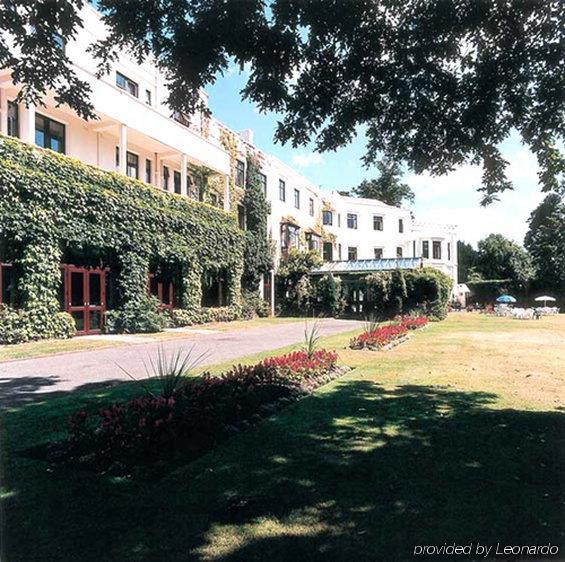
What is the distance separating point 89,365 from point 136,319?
7.62m

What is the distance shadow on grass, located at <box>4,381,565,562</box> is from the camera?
300cm

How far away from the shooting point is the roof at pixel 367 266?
107 ft

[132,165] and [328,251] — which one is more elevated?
[132,165]

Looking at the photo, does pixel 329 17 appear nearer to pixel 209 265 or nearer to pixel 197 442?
pixel 197 442

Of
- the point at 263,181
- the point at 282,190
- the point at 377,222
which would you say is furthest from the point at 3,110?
the point at 377,222

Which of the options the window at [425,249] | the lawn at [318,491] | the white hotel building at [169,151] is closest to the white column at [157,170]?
the white hotel building at [169,151]

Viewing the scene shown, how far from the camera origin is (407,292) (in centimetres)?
2881

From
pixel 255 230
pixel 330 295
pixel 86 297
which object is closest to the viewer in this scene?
pixel 86 297

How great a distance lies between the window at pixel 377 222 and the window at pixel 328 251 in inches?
277

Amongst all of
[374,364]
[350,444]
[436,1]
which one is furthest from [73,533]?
[374,364]

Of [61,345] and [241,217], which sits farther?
[241,217]

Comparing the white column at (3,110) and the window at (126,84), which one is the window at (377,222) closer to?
the window at (126,84)

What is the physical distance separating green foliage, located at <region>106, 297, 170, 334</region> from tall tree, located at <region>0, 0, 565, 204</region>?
44.2 ft

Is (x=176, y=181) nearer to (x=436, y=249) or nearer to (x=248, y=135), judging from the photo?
(x=248, y=135)
